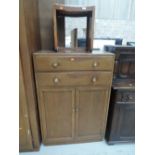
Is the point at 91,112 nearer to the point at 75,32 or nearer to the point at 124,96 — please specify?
the point at 124,96

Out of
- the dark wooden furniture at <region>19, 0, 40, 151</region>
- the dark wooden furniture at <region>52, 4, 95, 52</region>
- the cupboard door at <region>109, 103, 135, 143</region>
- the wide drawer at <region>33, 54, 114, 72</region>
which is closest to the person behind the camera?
the dark wooden furniture at <region>19, 0, 40, 151</region>

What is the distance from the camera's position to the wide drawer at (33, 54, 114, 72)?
46.6 inches

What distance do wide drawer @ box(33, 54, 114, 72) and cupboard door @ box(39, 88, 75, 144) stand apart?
23 centimetres

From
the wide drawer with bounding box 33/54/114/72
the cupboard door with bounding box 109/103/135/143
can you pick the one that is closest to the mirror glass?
the wide drawer with bounding box 33/54/114/72

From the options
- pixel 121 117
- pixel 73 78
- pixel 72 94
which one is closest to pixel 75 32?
pixel 73 78

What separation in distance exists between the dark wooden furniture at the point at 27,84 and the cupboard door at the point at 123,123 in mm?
849

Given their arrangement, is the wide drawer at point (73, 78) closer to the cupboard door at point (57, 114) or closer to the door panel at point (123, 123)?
the cupboard door at point (57, 114)

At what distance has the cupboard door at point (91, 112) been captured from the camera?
1354 mm

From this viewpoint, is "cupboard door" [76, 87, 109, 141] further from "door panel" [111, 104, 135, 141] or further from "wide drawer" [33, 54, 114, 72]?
"wide drawer" [33, 54, 114, 72]
